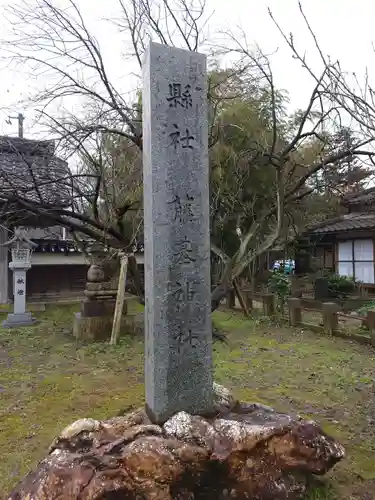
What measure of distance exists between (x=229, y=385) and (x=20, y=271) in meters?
8.30

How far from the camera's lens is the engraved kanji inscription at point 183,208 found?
307cm

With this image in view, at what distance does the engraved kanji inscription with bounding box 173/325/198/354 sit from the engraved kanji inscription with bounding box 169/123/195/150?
1.56 m

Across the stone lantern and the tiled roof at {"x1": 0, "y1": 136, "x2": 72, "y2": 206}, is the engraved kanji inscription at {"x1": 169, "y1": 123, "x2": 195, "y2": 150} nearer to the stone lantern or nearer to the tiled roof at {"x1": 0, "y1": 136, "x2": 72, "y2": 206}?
the tiled roof at {"x1": 0, "y1": 136, "x2": 72, "y2": 206}

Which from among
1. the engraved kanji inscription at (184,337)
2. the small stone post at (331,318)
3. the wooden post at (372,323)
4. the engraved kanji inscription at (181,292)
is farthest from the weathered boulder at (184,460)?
the small stone post at (331,318)

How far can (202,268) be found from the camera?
10.4ft

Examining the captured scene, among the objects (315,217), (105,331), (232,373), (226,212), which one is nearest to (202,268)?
(232,373)

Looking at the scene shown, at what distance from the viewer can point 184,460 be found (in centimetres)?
249

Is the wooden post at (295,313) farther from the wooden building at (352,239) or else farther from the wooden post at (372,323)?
the wooden building at (352,239)

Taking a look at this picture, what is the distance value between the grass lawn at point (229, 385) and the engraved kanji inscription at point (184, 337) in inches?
58.0

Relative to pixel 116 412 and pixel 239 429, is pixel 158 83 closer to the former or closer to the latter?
pixel 239 429

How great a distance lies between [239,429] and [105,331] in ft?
20.9

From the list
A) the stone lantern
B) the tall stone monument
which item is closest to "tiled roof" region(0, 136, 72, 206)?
the stone lantern

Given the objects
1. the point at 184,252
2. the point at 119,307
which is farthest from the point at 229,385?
the point at 119,307

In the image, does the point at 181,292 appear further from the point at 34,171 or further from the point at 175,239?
the point at 34,171
